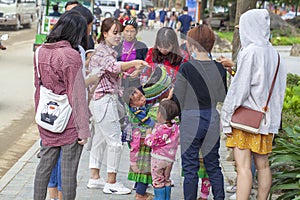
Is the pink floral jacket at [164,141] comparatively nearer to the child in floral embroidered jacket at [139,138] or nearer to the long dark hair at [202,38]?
the child in floral embroidered jacket at [139,138]

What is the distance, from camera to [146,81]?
6145 millimetres

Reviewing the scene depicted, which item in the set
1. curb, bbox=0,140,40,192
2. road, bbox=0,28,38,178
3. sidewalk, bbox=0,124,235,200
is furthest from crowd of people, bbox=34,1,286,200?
road, bbox=0,28,38,178

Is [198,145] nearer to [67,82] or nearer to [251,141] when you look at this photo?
[251,141]

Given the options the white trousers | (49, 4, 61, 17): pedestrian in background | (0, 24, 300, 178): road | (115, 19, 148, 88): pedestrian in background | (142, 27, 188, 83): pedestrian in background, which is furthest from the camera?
(49, 4, 61, 17): pedestrian in background

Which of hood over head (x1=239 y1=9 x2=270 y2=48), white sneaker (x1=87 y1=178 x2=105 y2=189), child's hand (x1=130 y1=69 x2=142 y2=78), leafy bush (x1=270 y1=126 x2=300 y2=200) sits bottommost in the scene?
white sneaker (x1=87 y1=178 x2=105 y2=189)

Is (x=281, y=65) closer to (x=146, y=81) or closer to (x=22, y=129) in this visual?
(x=146, y=81)

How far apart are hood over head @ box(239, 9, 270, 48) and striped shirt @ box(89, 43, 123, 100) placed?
4.74ft

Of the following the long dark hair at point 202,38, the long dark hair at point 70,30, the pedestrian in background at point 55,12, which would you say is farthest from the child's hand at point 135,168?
the pedestrian in background at point 55,12

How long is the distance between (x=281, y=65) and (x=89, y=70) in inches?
76.2

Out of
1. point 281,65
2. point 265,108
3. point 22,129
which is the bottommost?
point 22,129

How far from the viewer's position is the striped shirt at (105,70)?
20.8 ft

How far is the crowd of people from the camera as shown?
5223 mm

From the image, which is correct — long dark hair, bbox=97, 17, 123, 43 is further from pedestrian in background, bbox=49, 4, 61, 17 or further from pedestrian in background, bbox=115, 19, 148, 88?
pedestrian in background, bbox=49, 4, 61, 17

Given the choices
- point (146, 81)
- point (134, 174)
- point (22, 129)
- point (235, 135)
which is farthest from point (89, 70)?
point (22, 129)
